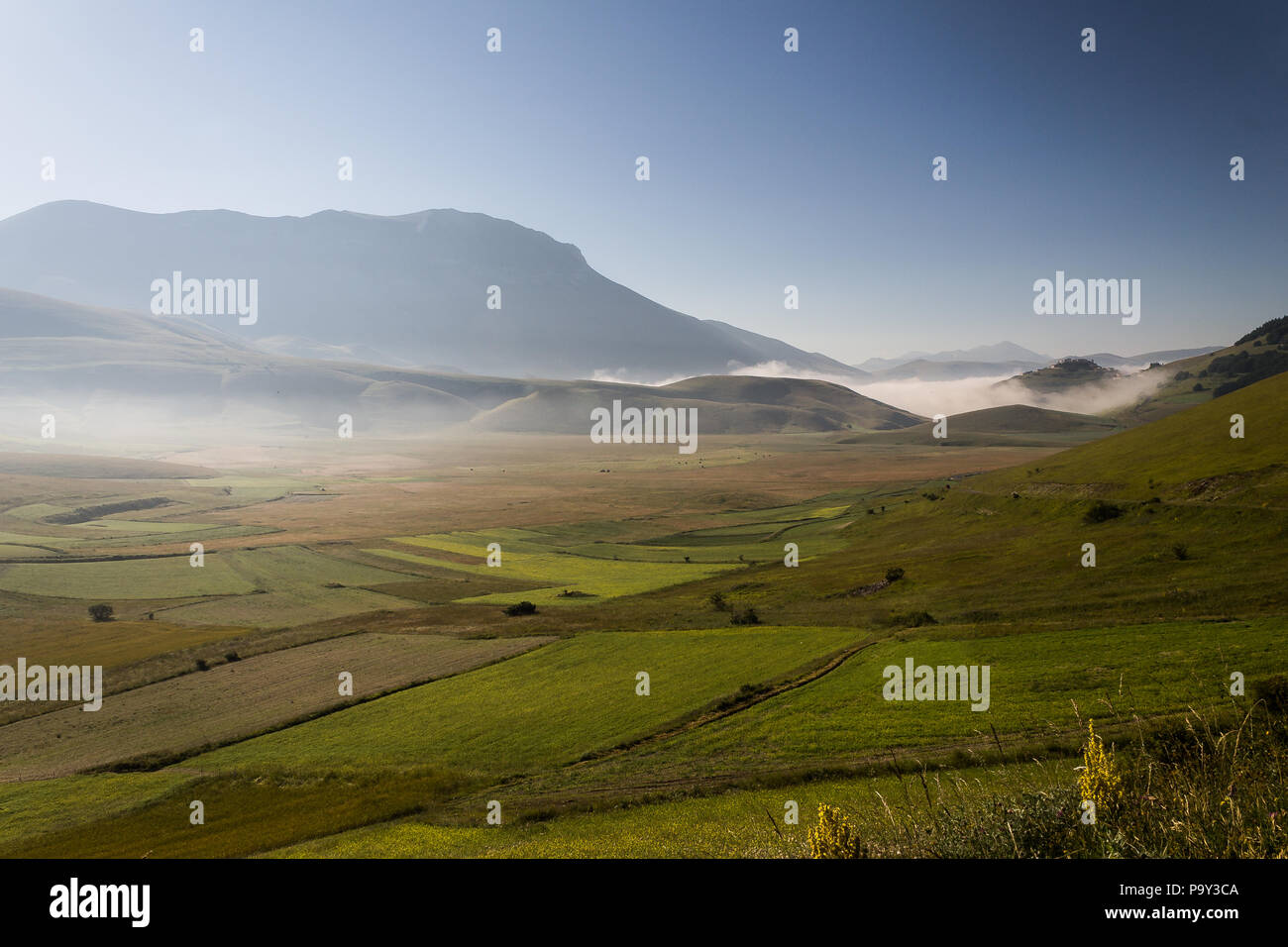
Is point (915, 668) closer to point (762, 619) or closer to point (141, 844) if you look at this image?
point (762, 619)

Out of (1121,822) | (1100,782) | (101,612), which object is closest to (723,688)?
(1100,782)

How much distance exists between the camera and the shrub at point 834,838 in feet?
32.0

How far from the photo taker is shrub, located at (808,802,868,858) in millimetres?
9742

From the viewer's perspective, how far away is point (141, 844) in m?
27.0

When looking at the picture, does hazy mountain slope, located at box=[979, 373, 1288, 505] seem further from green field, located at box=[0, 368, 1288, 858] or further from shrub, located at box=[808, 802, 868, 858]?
shrub, located at box=[808, 802, 868, 858]

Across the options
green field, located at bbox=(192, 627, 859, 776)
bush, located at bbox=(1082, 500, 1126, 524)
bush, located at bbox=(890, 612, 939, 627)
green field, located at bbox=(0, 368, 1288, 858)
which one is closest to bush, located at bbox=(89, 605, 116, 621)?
green field, located at bbox=(0, 368, 1288, 858)

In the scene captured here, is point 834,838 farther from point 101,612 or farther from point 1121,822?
point 101,612

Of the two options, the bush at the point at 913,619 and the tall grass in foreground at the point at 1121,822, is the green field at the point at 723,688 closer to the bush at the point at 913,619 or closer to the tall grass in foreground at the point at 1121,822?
the tall grass in foreground at the point at 1121,822

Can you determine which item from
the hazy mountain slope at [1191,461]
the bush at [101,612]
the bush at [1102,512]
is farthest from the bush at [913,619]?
the bush at [101,612]

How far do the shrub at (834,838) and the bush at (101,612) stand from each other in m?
86.5

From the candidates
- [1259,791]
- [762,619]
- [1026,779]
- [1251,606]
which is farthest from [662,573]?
[1259,791]

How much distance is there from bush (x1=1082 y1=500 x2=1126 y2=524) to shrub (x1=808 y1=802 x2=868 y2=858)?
64.5 meters

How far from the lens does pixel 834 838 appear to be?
9930 millimetres

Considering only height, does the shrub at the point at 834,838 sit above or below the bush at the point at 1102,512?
below
